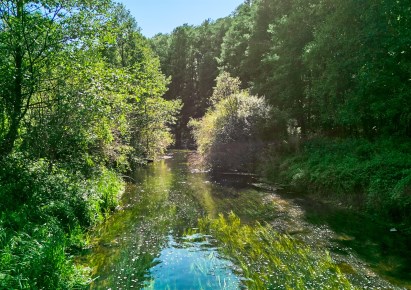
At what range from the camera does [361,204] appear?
15.6 m

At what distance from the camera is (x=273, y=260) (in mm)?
9906

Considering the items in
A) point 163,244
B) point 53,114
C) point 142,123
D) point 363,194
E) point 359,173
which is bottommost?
point 163,244

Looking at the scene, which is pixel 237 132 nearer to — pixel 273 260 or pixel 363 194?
pixel 363 194

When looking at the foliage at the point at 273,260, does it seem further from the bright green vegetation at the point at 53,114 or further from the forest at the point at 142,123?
the bright green vegetation at the point at 53,114

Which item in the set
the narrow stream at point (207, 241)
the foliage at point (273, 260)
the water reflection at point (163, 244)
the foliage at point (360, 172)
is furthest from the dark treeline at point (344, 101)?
the foliage at point (273, 260)

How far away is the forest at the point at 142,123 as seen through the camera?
10.6 m

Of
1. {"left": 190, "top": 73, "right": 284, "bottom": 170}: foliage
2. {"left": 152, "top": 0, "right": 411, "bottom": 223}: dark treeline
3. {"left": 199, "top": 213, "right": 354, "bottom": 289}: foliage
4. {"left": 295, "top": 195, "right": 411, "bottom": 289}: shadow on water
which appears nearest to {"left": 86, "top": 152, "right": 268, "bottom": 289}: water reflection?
{"left": 199, "top": 213, "right": 354, "bottom": 289}: foliage

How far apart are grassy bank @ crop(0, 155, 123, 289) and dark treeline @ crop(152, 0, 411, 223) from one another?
12274mm

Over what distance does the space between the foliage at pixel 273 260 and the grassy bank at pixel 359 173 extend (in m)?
5.04

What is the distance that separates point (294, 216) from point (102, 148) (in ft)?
35.7

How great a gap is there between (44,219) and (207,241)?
5.50 metres

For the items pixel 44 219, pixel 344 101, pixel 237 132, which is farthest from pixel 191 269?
pixel 237 132

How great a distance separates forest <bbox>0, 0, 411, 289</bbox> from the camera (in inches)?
419

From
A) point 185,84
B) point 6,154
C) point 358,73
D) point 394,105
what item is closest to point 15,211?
point 6,154
